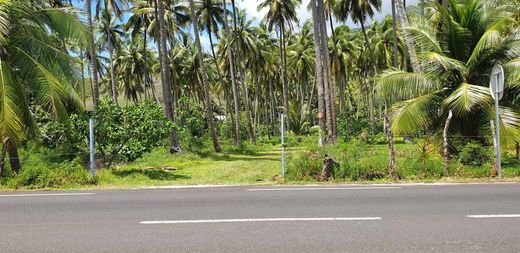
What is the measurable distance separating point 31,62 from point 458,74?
12.9 metres

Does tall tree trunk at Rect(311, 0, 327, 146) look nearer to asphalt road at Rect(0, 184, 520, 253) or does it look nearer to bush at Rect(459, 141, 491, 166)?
bush at Rect(459, 141, 491, 166)

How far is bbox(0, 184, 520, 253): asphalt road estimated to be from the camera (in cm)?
579

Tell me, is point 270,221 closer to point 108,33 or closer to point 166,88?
point 166,88

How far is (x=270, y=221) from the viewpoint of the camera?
23.6ft

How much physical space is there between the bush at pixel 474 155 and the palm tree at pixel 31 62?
11.3m

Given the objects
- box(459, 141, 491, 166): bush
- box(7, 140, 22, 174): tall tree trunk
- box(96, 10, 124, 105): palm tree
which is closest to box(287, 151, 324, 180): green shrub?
box(459, 141, 491, 166): bush

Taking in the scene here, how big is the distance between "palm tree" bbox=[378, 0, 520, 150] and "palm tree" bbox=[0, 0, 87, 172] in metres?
9.85

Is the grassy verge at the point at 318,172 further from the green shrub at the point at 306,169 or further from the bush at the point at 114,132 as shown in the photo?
the bush at the point at 114,132

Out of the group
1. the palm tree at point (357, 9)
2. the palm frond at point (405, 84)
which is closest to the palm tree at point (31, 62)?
the palm frond at point (405, 84)

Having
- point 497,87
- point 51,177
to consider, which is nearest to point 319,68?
point 497,87

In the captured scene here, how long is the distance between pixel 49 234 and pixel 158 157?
17327 millimetres

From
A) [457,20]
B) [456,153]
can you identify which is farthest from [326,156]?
[457,20]

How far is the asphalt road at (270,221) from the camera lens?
5.79 metres

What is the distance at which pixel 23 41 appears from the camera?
14055 mm
